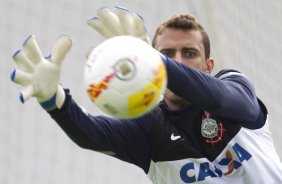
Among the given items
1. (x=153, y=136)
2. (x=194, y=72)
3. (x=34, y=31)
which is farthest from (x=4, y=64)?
(x=194, y=72)

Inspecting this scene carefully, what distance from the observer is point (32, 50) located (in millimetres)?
3154

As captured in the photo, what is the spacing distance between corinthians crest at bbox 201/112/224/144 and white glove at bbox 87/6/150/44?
78 cm

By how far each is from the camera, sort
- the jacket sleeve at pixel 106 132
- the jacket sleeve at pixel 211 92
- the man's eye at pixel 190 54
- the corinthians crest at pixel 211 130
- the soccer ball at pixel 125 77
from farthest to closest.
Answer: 1. the man's eye at pixel 190 54
2. the corinthians crest at pixel 211 130
3. the jacket sleeve at pixel 106 132
4. the jacket sleeve at pixel 211 92
5. the soccer ball at pixel 125 77

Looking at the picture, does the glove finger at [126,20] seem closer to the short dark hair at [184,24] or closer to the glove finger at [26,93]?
the glove finger at [26,93]

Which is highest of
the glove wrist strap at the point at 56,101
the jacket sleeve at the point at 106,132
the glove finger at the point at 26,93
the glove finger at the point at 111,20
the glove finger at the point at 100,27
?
the glove finger at the point at 111,20

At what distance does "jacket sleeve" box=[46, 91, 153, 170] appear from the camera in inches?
133

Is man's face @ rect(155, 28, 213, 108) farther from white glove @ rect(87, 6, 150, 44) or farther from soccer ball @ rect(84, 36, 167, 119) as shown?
soccer ball @ rect(84, 36, 167, 119)

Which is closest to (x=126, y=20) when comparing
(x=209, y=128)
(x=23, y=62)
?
(x=23, y=62)

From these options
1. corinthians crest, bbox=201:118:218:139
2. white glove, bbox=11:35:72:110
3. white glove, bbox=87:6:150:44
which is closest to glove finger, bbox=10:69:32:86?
white glove, bbox=11:35:72:110

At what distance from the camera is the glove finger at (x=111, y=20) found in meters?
2.99

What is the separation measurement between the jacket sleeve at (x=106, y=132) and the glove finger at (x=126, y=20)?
20.3 inches

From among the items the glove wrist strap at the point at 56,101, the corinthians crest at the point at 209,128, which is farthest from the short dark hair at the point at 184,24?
the glove wrist strap at the point at 56,101

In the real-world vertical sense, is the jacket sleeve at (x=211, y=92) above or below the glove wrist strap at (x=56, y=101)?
above

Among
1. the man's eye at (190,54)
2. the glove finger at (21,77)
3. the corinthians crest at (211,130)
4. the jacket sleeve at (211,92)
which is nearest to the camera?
the jacket sleeve at (211,92)
